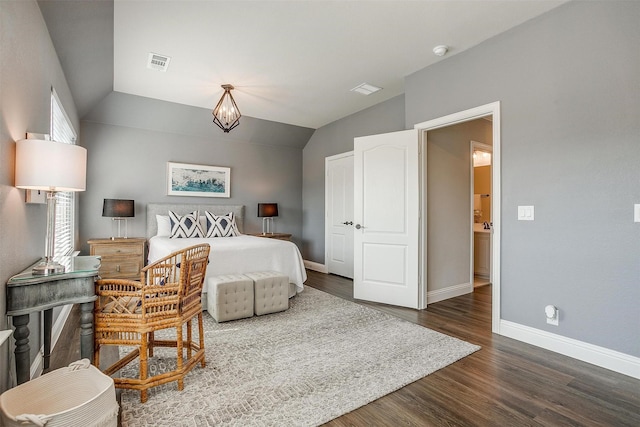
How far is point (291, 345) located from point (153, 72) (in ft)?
11.7

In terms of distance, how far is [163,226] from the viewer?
510 cm

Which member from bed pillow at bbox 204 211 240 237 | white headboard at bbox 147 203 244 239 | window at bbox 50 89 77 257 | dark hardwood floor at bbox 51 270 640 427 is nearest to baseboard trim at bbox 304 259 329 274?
white headboard at bbox 147 203 244 239

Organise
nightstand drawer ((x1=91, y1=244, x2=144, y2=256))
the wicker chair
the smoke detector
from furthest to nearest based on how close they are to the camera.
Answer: nightstand drawer ((x1=91, y1=244, x2=144, y2=256)) < the smoke detector < the wicker chair

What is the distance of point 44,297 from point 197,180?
14.0ft

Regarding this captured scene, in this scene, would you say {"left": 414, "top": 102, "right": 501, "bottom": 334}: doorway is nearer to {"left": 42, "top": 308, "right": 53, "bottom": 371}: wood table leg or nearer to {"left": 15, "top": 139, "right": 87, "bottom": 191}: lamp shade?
{"left": 15, "top": 139, "right": 87, "bottom": 191}: lamp shade

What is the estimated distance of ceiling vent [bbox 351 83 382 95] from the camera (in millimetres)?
4243

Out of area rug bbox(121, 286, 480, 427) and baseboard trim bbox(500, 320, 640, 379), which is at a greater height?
baseboard trim bbox(500, 320, 640, 379)

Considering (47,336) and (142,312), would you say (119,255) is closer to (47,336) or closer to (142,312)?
(47,336)

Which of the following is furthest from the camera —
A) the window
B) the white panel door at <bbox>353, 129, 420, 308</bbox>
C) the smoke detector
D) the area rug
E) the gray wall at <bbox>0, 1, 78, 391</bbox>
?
the white panel door at <bbox>353, 129, 420, 308</bbox>

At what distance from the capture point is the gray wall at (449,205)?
A: 403 centimetres

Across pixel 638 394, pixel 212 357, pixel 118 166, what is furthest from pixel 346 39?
pixel 118 166

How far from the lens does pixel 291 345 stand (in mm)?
2703

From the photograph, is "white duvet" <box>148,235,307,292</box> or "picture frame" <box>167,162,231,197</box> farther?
"picture frame" <box>167,162,231,197</box>

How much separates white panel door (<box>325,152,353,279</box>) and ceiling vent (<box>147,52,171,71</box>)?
10.1 ft
